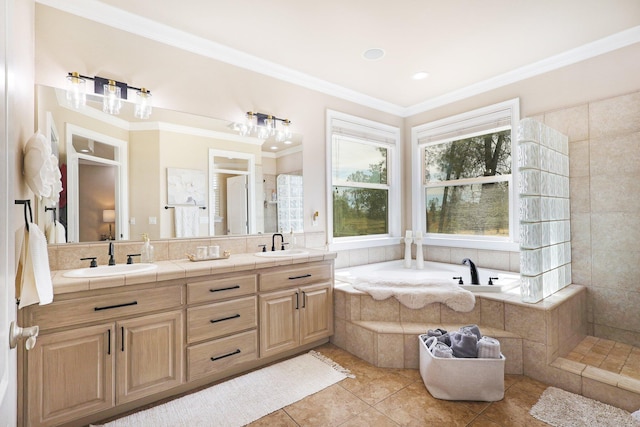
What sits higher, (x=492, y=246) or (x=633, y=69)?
(x=633, y=69)

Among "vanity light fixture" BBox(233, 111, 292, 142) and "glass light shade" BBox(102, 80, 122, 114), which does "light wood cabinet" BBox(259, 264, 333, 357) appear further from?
"glass light shade" BBox(102, 80, 122, 114)

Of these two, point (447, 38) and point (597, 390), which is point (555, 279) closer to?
point (597, 390)

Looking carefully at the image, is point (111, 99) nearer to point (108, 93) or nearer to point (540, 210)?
point (108, 93)

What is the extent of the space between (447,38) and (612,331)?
2845 mm

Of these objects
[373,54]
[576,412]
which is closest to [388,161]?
[373,54]

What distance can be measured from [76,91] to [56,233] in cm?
97

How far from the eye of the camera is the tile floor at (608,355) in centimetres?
217

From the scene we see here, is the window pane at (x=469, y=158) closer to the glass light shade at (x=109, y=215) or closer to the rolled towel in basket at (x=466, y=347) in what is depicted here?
the rolled towel in basket at (x=466, y=347)

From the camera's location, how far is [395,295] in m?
2.63

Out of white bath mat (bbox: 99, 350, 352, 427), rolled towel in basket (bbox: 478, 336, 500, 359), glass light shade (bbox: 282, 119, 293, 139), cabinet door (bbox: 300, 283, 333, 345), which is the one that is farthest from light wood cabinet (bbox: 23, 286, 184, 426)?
rolled towel in basket (bbox: 478, 336, 500, 359)

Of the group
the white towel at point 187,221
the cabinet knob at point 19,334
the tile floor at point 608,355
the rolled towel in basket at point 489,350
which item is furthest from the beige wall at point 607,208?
the cabinet knob at point 19,334

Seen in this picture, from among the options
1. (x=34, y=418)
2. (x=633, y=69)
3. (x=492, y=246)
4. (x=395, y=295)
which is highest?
(x=633, y=69)

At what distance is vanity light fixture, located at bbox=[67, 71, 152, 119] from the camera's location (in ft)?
6.96

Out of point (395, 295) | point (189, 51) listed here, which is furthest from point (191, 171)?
point (395, 295)
